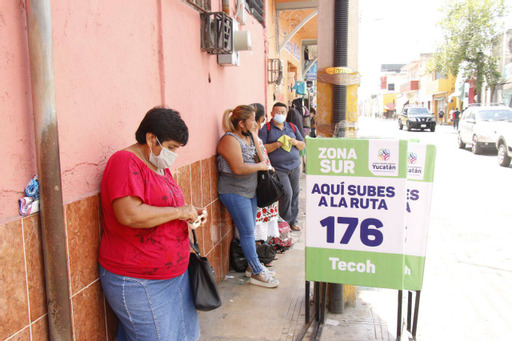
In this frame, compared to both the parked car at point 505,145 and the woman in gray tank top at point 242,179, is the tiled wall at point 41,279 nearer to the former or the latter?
the woman in gray tank top at point 242,179

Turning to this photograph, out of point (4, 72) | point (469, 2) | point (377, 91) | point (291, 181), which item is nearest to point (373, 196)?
point (4, 72)

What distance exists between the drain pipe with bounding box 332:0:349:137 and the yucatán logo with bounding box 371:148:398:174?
25.0 inches

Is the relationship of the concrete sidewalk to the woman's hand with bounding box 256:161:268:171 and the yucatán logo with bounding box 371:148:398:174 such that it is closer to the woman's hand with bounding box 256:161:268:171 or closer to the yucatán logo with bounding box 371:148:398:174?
the woman's hand with bounding box 256:161:268:171

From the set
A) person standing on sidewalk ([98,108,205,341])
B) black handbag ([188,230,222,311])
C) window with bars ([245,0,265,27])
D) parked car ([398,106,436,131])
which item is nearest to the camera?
person standing on sidewalk ([98,108,205,341])

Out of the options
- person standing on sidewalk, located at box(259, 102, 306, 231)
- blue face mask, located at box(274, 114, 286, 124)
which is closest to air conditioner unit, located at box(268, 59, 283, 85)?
person standing on sidewalk, located at box(259, 102, 306, 231)

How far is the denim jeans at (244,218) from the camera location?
4191 mm

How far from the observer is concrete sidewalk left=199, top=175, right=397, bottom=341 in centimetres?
339

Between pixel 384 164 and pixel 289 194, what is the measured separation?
9.13 feet

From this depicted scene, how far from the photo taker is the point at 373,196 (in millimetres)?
3059

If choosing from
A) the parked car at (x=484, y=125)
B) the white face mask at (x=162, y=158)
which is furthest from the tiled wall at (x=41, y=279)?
the parked car at (x=484, y=125)

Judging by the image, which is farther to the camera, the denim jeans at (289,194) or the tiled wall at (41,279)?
the denim jeans at (289,194)

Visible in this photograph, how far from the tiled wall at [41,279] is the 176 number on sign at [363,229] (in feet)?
5.22

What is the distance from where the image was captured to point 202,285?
8.63 feet

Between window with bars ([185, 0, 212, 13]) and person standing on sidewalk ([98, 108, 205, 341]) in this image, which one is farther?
window with bars ([185, 0, 212, 13])
